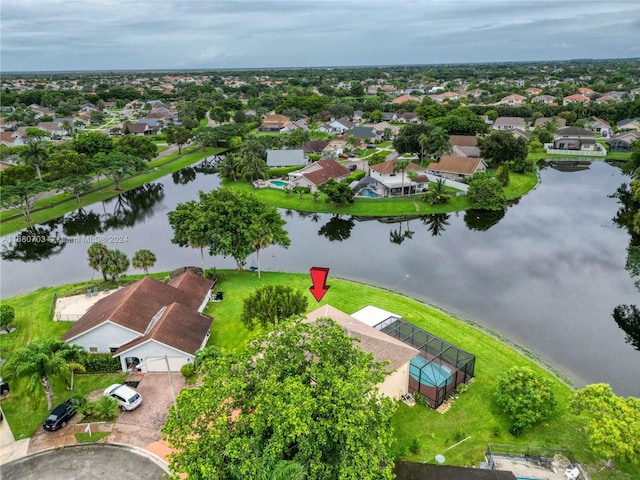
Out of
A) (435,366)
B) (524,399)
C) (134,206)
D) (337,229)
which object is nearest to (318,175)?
(337,229)

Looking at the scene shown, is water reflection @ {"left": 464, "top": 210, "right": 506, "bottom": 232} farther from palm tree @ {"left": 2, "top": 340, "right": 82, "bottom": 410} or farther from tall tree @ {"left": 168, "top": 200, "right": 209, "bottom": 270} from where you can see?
palm tree @ {"left": 2, "top": 340, "right": 82, "bottom": 410}

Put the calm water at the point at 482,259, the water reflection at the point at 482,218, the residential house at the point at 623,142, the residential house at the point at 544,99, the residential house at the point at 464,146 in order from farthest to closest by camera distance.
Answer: the residential house at the point at 544,99 → the residential house at the point at 623,142 → the residential house at the point at 464,146 → the water reflection at the point at 482,218 → the calm water at the point at 482,259

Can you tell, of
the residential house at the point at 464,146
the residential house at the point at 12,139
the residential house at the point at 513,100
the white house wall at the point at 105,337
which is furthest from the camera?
the residential house at the point at 513,100

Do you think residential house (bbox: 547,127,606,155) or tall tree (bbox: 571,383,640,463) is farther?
residential house (bbox: 547,127,606,155)

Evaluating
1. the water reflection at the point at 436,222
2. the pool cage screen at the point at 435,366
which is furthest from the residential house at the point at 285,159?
the pool cage screen at the point at 435,366

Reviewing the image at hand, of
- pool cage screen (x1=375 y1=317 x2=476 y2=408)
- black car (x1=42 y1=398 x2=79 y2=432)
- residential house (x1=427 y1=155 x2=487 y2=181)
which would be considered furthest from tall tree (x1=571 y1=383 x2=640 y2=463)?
residential house (x1=427 y1=155 x2=487 y2=181)

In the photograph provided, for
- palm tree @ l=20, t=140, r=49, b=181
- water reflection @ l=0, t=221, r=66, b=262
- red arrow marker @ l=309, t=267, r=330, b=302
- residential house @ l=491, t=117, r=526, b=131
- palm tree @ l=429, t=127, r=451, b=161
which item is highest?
palm tree @ l=20, t=140, r=49, b=181

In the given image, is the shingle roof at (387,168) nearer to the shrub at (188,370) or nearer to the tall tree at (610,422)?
the shrub at (188,370)
